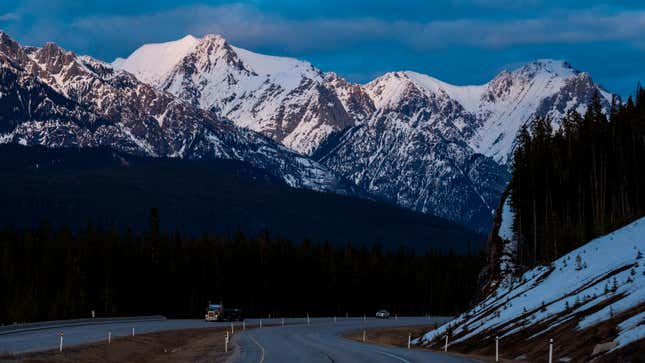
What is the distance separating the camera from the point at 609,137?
113 meters

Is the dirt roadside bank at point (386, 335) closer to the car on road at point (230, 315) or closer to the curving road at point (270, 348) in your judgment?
the curving road at point (270, 348)

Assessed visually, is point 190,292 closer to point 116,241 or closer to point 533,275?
point 116,241

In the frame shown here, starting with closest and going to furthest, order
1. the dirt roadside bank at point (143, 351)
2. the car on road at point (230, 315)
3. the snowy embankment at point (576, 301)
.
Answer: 1. the snowy embankment at point (576, 301)
2. the dirt roadside bank at point (143, 351)
3. the car on road at point (230, 315)

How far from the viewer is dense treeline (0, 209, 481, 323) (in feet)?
478

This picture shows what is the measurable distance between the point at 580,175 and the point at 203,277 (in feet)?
238

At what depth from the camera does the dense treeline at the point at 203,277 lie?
145625 mm

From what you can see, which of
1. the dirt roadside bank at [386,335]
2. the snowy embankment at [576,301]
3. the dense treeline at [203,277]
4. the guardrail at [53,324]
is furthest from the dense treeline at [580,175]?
the dense treeline at [203,277]

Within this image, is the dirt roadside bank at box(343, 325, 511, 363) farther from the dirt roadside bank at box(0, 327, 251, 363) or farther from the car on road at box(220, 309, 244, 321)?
the car on road at box(220, 309, 244, 321)

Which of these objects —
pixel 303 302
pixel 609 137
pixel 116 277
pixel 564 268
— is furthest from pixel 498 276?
pixel 303 302

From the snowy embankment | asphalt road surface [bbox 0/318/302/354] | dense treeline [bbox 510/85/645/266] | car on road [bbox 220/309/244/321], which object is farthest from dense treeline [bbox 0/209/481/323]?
the snowy embankment

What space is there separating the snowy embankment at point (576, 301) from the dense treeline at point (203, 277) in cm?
6034

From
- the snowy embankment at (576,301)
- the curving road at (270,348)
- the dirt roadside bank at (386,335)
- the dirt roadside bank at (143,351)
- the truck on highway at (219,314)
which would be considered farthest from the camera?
the truck on highway at (219,314)

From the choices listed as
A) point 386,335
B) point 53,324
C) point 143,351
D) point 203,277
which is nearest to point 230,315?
point 386,335

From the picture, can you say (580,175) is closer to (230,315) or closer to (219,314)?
(230,315)
